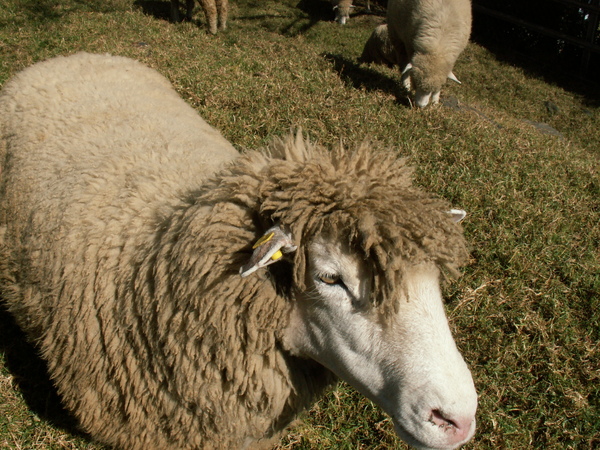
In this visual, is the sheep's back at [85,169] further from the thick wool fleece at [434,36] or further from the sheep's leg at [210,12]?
the sheep's leg at [210,12]

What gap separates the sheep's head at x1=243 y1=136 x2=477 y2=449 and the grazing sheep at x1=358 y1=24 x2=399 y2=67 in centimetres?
776

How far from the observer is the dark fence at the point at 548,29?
1202 cm

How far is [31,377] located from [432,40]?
266 inches

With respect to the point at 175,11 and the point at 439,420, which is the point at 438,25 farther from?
the point at 439,420

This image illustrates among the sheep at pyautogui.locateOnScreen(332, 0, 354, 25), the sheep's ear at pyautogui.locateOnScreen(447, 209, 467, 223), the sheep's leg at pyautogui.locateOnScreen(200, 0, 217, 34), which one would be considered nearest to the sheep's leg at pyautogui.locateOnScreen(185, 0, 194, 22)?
the sheep's leg at pyautogui.locateOnScreen(200, 0, 217, 34)

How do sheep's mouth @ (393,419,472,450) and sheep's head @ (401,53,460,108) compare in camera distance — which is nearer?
sheep's mouth @ (393,419,472,450)

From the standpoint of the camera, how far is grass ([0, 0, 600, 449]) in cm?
278

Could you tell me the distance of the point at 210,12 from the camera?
358 inches

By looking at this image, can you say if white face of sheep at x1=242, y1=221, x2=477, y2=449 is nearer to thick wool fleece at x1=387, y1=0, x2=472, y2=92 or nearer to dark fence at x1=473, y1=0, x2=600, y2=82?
thick wool fleece at x1=387, y1=0, x2=472, y2=92

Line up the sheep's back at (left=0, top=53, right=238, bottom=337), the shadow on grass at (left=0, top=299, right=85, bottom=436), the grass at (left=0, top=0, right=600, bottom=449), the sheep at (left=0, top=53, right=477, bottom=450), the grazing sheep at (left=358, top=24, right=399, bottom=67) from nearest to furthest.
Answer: the sheep at (left=0, top=53, right=477, bottom=450), the sheep's back at (left=0, top=53, right=238, bottom=337), the shadow on grass at (left=0, top=299, right=85, bottom=436), the grass at (left=0, top=0, right=600, bottom=449), the grazing sheep at (left=358, top=24, right=399, bottom=67)

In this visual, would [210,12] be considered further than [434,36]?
Yes

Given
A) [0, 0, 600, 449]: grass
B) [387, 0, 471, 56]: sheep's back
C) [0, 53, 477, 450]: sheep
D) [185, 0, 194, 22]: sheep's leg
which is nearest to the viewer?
[0, 53, 477, 450]: sheep

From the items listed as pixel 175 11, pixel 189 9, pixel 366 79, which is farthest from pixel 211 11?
pixel 366 79

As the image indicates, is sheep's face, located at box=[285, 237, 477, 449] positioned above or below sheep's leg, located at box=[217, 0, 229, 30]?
above
